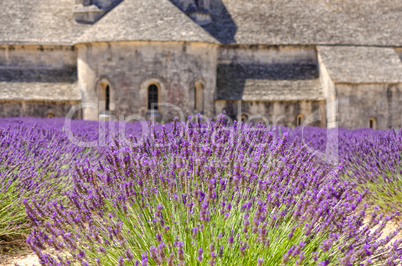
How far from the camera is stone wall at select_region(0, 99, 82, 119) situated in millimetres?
20188

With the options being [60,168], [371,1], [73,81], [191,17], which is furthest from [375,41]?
[60,168]

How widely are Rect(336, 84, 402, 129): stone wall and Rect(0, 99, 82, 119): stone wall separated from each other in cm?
1140

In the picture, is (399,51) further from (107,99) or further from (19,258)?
(19,258)

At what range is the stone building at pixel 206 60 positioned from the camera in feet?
64.6

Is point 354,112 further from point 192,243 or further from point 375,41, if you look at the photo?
point 192,243

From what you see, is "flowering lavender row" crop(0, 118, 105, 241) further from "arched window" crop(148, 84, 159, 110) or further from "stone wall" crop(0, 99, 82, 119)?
"stone wall" crop(0, 99, 82, 119)

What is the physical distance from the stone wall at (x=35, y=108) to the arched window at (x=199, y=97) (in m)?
5.03

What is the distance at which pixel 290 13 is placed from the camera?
77.1 feet

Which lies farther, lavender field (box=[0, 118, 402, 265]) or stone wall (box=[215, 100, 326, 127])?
stone wall (box=[215, 100, 326, 127])

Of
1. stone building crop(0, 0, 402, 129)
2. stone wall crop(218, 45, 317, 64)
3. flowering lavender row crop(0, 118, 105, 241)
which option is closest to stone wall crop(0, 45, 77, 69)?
stone building crop(0, 0, 402, 129)

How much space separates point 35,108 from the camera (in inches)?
805

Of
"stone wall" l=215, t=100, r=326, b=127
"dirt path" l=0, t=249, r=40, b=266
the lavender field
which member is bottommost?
"dirt path" l=0, t=249, r=40, b=266

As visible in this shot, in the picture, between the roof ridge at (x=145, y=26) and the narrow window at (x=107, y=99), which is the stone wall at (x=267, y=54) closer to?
the roof ridge at (x=145, y=26)

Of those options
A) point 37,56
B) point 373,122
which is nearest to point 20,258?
point 37,56
